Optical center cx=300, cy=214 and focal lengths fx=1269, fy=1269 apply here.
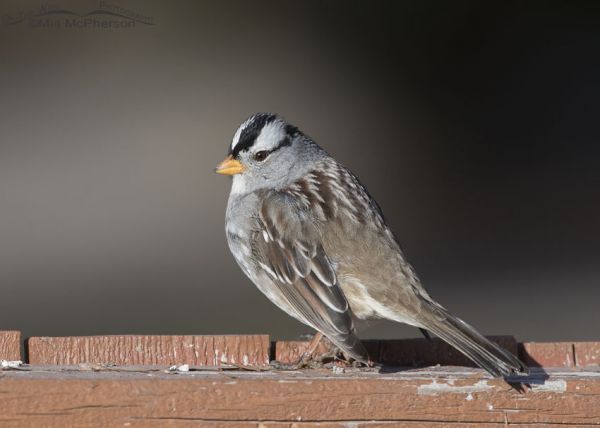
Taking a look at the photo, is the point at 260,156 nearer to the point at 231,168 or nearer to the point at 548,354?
the point at 231,168

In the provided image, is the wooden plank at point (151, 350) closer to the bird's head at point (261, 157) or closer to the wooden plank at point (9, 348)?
the wooden plank at point (9, 348)

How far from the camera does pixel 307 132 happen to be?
9.56 meters

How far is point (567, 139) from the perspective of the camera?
10359 millimetres

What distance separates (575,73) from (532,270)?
1844 millimetres

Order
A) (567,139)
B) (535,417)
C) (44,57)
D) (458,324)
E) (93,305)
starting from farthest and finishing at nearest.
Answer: (567,139) → (44,57) → (93,305) → (458,324) → (535,417)

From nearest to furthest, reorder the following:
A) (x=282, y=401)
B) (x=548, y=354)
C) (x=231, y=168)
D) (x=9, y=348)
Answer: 1. (x=282, y=401)
2. (x=9, y=348)
3. (x=548, y=354)
4. (x=231, y=168)

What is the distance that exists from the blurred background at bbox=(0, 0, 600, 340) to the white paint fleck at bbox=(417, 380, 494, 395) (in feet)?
17.8

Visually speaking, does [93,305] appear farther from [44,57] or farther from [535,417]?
[535,417]

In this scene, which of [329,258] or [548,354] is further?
[329,258]

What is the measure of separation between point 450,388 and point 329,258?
1.19 m

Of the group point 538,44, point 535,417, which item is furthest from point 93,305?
point 535,417

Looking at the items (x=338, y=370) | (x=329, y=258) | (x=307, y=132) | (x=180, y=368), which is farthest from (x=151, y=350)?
(x=307, y=132)

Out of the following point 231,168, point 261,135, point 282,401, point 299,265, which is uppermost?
point 261,135

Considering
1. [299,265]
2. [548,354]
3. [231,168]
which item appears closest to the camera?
[548,354]
